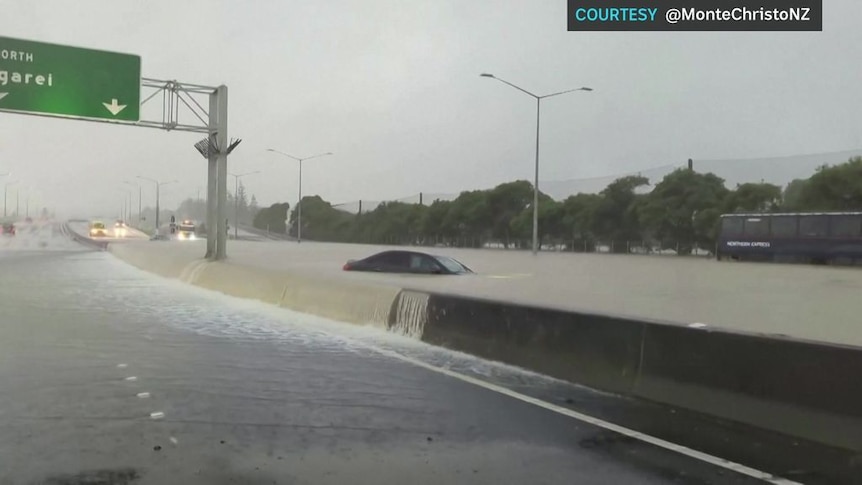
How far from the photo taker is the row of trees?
1786 inches

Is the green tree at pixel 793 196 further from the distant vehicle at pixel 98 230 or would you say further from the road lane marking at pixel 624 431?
the distant vehicle at pixel 98 230

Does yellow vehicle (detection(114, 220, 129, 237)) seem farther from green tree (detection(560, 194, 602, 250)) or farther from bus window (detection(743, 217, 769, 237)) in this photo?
bus window (detection(743, 217, 769, 237))

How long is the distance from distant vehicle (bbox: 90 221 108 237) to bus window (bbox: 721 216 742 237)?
2568 inches

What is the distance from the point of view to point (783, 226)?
39.8 metres

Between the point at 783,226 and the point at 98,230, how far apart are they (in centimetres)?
7022

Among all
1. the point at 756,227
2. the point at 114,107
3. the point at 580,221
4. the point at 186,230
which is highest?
the point at 114,107

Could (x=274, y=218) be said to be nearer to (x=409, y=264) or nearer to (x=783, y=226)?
(x=783, y=226)

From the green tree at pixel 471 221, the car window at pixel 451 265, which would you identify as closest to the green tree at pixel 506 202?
the green tree at pixel 471 221

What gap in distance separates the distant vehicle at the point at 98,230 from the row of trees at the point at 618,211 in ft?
92.0

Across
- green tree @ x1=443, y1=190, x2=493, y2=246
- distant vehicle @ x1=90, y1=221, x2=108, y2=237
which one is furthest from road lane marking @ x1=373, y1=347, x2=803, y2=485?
distant vehicle @ x1=90, y1=221, x2=108, y2=237

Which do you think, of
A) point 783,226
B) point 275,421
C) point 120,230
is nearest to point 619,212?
point 783,226

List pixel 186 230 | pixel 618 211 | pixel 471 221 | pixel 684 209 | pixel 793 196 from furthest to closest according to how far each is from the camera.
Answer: pixel 186 230, pixel 471 221, pixel 618 211, pixel 684 209, pixel 793 196

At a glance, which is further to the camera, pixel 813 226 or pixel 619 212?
pixel 619 212

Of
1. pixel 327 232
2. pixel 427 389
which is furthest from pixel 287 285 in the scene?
pixel 327 232
